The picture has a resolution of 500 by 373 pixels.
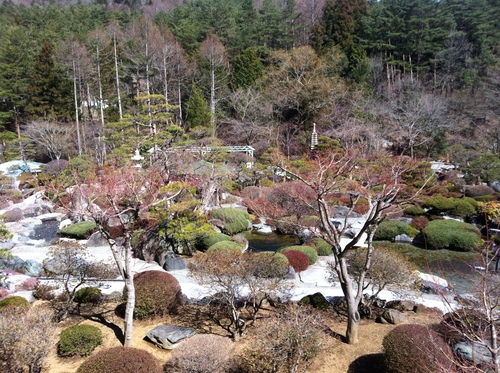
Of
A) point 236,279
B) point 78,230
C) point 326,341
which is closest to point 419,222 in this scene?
point 236,279

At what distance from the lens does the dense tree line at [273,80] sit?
27.0 meters

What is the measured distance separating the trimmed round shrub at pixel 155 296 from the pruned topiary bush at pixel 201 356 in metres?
2.10

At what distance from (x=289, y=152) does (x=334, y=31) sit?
16.5 m

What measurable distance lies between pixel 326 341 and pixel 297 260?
5.76 meters

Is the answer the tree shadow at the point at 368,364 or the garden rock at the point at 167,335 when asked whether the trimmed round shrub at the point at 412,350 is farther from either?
the garden rock at the point at 167,335

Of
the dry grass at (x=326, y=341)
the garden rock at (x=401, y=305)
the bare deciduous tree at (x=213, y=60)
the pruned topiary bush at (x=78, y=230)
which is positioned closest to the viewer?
the dry grass at (x=326, y=341)

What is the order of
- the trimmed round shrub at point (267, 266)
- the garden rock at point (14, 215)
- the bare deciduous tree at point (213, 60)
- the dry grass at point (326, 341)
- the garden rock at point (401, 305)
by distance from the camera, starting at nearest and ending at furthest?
the dry grass at point (326, 341) < the trimmed round shrub at point (267, 266) < the garden rock at point (401, 305) < the garden rock at point (14, 215) < the bare deciduous tree at point (213, 60)

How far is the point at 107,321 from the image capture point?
303 inches

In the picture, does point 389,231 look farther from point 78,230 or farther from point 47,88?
point 47,88

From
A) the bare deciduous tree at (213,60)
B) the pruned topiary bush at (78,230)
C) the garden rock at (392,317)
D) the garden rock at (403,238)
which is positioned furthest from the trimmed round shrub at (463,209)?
the bare deciduous tree at (213,60)

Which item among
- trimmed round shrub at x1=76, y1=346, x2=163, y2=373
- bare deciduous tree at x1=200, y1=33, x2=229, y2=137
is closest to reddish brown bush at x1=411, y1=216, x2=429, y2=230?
trimmed round shrub at x1=76, y1=346, x2=163, y2=373

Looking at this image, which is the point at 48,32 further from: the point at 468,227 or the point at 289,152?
the point at 468,227

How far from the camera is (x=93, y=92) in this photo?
3212 cm

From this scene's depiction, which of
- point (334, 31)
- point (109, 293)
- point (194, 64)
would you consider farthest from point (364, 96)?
point (109, 293)
